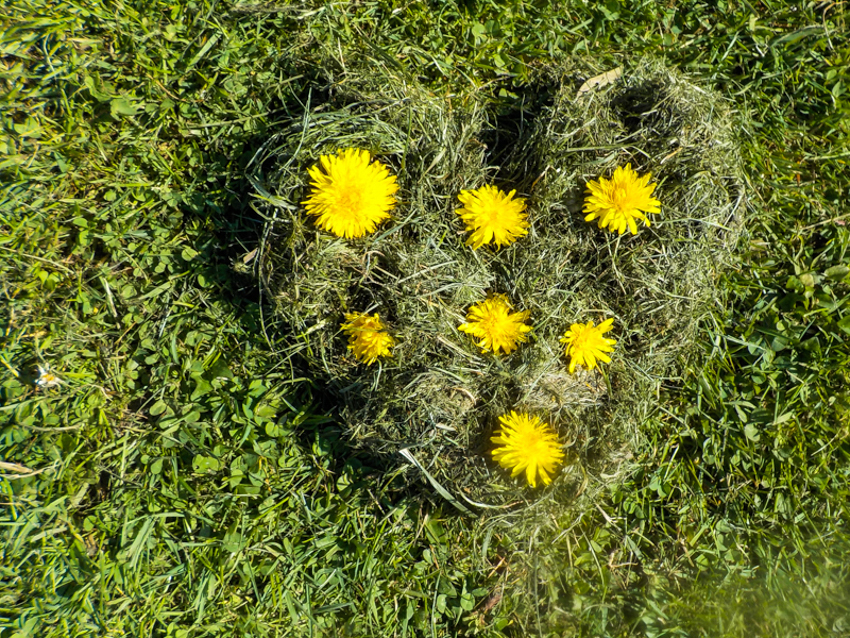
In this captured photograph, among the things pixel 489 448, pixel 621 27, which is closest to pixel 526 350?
pixel 489 448

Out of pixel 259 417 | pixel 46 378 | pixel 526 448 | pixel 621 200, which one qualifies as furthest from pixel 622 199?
pixel 46 378

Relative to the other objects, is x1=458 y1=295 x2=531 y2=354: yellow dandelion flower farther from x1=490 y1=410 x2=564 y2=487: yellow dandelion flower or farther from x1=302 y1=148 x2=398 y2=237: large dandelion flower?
x1=302 y1=148 x2=398 y2=237: large dandelion flower

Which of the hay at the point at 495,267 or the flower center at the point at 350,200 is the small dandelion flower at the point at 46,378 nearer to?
the hay at the point at 495,267

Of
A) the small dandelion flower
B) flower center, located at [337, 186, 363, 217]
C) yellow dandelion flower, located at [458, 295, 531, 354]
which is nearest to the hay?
yellow dandelion flower, located at [458, 295, 531, 354]

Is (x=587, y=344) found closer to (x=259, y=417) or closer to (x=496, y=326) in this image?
(x=496, y=326)

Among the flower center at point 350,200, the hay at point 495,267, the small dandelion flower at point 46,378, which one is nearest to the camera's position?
the flower center at point 350,200

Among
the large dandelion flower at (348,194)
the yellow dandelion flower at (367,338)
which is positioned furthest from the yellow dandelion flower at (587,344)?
the large dandelion flower at (348,194)

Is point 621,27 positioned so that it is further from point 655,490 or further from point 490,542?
point 490,542

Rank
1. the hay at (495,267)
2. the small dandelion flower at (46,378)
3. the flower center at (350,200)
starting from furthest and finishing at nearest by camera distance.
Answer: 1. the small dandelion flower at (46,378)
2. the hay at (495,267)
3. the flower center at (350,200)
